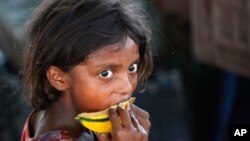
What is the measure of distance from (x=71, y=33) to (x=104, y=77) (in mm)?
143

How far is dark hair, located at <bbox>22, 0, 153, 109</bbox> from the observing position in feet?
5.71

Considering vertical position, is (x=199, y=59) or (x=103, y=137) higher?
(x=199, y=59)

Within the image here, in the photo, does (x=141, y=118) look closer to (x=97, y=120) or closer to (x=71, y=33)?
(x=97, y=120)

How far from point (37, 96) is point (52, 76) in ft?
0.49

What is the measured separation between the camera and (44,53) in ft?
5.91

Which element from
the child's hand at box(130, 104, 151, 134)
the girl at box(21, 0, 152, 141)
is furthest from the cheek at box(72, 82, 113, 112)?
the child's hand at box(130, 104, 151, 134)

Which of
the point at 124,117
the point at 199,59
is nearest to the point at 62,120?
the point at 124,117

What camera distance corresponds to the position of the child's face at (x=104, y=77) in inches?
67.7

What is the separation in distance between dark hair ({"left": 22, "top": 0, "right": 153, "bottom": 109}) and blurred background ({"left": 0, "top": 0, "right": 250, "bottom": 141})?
4.98ft

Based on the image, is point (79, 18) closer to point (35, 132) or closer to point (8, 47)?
point (35, 132)

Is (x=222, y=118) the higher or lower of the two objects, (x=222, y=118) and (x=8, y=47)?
the lower

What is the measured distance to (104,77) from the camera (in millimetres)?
1723

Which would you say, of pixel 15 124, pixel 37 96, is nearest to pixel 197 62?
pixel 15 124

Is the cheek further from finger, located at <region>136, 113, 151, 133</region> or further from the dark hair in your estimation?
finger, located at <region>136, 113, 151, 133</region>
